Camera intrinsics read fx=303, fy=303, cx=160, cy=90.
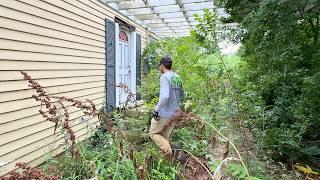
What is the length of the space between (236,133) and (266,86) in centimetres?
160

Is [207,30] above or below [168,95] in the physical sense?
above

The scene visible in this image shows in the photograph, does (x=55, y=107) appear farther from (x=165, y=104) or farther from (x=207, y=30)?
(x=207, y=30)

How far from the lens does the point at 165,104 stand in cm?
431

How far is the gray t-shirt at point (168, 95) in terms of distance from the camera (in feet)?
13.9

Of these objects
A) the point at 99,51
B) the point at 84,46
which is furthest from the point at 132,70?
the point at 84,46

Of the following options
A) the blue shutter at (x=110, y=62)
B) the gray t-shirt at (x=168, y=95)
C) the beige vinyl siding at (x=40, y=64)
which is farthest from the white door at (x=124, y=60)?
the gray t-shirt at (x=168, y=95)

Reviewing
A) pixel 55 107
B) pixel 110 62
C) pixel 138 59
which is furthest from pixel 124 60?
pixel 55 107

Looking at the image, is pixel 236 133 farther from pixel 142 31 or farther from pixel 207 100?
pixel 142 31

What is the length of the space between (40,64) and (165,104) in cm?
208

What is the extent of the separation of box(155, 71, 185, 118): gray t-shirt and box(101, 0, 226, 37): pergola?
396cm

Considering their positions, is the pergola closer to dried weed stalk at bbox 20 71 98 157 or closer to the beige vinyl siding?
the beige vinyl siding

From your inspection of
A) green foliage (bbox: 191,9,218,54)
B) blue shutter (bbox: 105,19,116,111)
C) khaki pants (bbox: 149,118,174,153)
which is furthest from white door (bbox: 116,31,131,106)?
khaki pants (bbox: 149,118,174,153)

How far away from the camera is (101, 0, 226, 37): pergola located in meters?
8.44

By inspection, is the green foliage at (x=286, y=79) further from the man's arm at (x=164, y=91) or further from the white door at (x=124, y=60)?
the white door at (x=124, y=60)
